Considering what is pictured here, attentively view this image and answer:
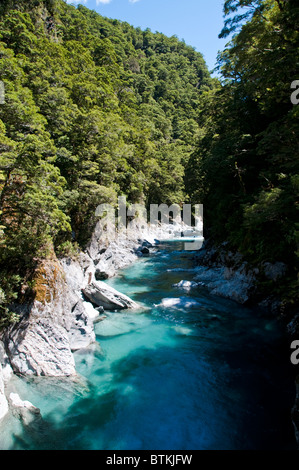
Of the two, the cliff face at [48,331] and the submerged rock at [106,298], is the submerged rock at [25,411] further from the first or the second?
the submerged rock at [106,298]

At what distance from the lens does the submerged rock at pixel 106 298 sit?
12190mm

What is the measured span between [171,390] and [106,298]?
5.98 metres

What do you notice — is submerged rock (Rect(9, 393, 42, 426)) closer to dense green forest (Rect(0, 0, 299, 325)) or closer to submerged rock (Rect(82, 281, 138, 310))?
dense green forest (Rect(0, 0, 299, 325))

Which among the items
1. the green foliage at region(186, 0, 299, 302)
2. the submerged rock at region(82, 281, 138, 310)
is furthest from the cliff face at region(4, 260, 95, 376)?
the green foliage at region(186, 0, 299, 302)

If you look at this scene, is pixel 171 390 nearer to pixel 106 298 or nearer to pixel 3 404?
pixel 3 404

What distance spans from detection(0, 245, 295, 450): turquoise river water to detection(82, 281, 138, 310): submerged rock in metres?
0.81

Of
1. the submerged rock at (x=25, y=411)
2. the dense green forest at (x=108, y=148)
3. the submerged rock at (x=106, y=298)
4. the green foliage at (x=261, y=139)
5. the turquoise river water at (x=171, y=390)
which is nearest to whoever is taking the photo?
the turquoise river water at (x=171, y=390)

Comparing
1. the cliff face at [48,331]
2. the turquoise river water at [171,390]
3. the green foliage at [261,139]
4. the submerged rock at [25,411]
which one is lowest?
the turquoise river water at [171,390]

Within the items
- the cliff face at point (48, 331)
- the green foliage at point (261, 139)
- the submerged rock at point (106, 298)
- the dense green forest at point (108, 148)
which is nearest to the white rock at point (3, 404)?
the cliff face at point (48, 331)

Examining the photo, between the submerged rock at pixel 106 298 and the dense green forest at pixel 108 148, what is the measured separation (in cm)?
245

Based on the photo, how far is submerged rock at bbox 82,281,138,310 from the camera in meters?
12.2

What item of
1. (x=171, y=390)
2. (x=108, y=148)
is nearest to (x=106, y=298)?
(x=171, y=390)

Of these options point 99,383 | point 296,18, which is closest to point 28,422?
point 99,383

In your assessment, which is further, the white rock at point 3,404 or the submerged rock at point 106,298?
the submerged rock at point 106,298
